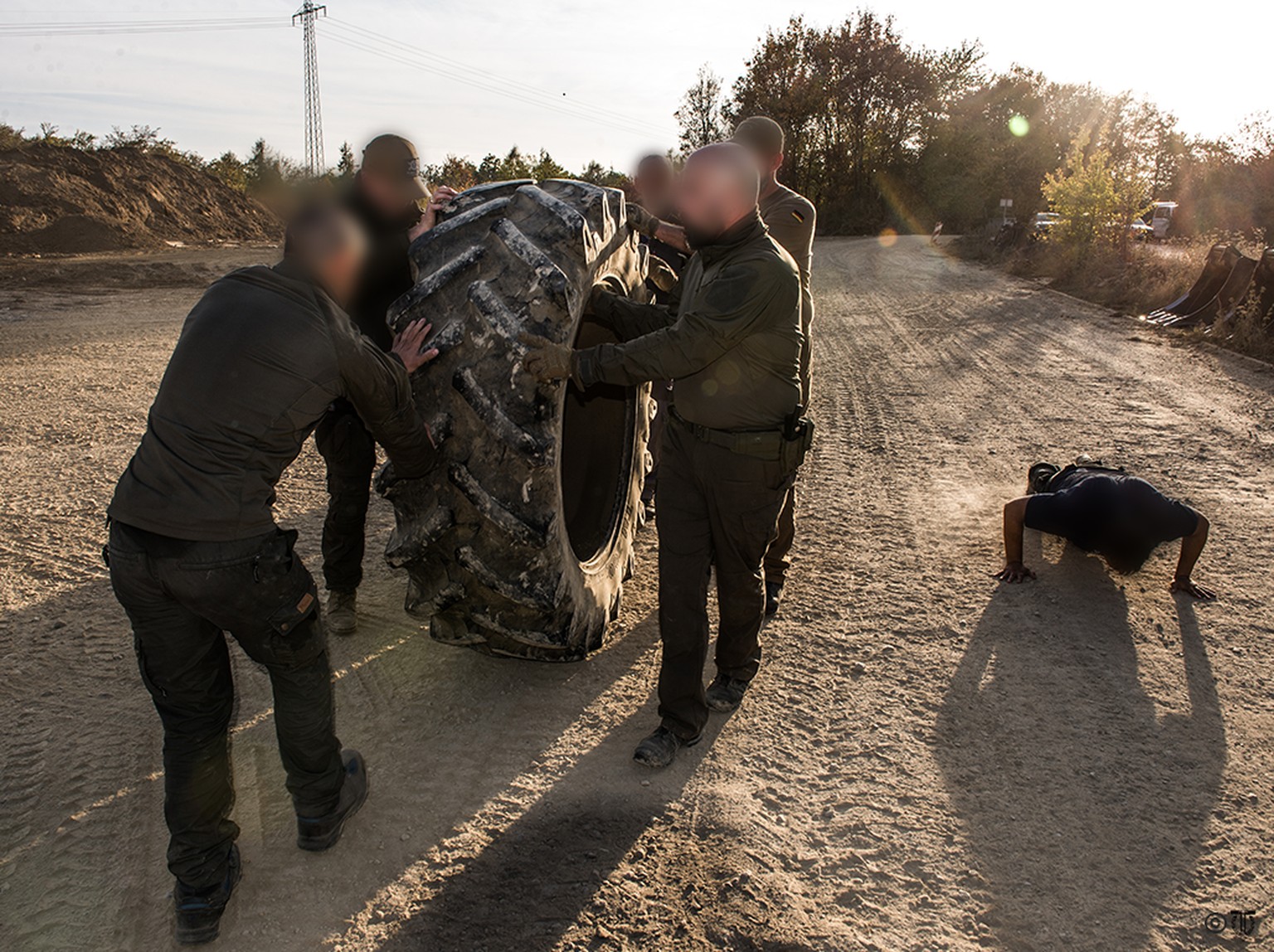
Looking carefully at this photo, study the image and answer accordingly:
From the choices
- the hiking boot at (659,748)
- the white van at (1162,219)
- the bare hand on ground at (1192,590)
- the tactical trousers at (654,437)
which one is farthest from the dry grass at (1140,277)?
the hiking boot at (659,748)

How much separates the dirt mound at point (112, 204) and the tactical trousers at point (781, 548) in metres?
17.6

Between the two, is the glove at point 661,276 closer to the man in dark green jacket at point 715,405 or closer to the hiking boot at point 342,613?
the man in dark green jacket at point 715,405

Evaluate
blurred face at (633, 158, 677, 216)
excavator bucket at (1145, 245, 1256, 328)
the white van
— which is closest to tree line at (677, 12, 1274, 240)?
the white van

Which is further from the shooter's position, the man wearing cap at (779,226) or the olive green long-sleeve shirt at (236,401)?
the man wearing cap at (779,226)

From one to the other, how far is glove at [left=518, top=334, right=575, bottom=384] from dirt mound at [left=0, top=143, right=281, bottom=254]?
17.8 m

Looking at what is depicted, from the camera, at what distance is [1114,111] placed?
40.2 meters

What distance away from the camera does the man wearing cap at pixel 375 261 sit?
11.3 feet

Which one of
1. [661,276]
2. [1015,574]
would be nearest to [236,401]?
[661,276]

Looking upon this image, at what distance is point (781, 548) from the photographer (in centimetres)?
423

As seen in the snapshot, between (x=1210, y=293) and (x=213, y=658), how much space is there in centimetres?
1320

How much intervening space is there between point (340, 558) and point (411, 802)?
140 cm

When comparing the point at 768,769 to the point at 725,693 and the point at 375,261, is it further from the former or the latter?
the point at 375,261

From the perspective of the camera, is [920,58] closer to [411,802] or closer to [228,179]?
[228,179]

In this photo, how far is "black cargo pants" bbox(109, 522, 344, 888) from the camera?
232 centimetres
